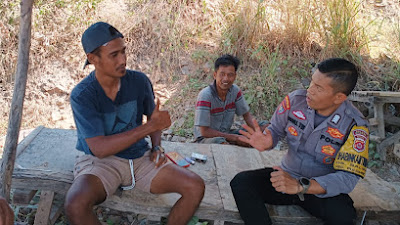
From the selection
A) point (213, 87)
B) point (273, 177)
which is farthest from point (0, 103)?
point (273, 177)

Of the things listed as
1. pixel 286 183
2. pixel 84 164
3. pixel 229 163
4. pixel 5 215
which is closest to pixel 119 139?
pixel 84 164

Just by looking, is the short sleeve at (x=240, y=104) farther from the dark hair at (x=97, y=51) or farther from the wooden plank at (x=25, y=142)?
→ the wooden plank at (x=25, y=142)

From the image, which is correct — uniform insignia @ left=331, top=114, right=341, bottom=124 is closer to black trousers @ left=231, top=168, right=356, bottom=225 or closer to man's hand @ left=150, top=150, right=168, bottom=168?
black trousers @ left=231, top=168, right=356, bottom=225

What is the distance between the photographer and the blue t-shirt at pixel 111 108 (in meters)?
2.35

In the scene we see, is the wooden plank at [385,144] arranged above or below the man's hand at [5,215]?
below

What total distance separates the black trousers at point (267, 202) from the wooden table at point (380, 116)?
2486mm

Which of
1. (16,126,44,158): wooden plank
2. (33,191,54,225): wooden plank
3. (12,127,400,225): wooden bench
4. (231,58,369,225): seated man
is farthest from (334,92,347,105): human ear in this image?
(16,126,44,158): wooden plank

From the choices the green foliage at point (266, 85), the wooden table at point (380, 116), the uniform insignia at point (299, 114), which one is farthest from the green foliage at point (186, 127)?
the uniform insignia at point (299, 114)

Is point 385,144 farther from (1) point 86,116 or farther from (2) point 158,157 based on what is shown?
(1) point 86,116

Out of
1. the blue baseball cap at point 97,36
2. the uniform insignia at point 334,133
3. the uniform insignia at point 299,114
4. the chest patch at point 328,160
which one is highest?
the blue baseball cap at point 97,36

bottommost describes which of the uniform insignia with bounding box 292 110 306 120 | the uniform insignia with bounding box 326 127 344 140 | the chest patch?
the chest patch

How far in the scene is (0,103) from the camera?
6.23m

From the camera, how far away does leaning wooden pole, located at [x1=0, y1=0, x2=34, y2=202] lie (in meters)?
2.13

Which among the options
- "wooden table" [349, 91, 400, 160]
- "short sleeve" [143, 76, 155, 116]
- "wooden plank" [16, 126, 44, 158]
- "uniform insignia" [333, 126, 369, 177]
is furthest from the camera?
"wooden table" [349, 91, 400, 160]
